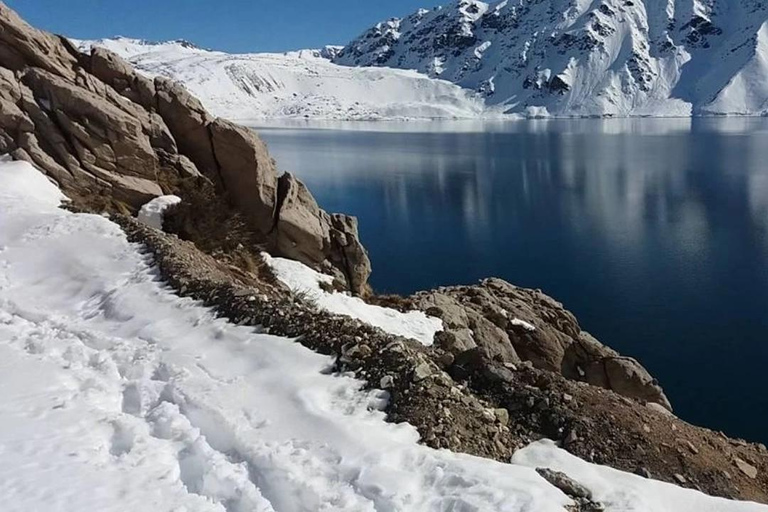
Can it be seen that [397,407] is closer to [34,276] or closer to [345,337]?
[345,337]

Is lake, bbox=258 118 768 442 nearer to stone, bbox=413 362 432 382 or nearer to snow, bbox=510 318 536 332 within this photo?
snow, bbox=510 318 536 332

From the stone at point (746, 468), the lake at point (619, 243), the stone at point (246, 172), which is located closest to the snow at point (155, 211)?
the stone at point (246, 172)

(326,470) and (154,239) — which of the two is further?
(154,239)

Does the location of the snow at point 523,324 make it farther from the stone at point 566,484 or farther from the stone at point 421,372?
the stone at point 566,484

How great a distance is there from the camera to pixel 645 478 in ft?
25.0

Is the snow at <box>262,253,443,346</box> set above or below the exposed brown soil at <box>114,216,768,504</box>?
below

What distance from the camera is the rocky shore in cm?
1005

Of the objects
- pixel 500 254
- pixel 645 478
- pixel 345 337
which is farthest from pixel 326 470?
pixel 500 254

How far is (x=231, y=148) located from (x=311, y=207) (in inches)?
118

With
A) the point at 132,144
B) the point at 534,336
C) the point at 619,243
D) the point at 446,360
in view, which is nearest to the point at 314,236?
the point at 132,144

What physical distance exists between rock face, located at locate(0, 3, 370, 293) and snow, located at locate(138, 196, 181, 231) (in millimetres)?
384

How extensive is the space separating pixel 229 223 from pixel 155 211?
6.47 ft

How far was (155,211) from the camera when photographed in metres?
18.1

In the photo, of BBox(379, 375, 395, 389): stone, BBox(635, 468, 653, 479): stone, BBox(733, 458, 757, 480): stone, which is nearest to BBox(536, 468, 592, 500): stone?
BBox(635, 468, 653, 479): stone
